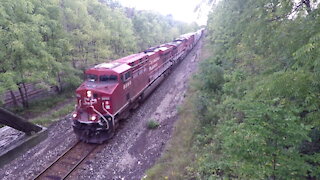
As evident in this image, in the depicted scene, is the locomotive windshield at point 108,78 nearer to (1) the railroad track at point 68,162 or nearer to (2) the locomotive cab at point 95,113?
(2) the locomotive cab at point 95,113

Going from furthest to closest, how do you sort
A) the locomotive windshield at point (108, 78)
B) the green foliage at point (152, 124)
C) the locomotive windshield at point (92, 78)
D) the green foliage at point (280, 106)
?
the green foliage at point (152, 124) → the locomotive windshield at point (92, 78) → the locomotive windshield at point (108, 78) → the green foliage at point (280, 106)

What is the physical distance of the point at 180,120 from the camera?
1423 cm

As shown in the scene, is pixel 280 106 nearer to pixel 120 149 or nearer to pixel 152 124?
pixel 120 149

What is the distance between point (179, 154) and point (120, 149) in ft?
10.2

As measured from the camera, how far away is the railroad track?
9925 millimetres

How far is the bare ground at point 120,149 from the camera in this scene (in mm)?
10266

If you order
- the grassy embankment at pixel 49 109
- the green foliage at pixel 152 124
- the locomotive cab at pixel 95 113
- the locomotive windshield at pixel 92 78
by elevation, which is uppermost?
the locomotive windshield at pixel 92 78

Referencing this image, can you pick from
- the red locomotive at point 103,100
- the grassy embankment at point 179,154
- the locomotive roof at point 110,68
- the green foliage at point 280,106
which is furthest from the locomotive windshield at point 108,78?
the green foliage at point 280,106

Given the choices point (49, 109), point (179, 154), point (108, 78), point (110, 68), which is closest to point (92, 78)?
point (108, 78)

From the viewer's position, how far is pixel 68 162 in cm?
1089

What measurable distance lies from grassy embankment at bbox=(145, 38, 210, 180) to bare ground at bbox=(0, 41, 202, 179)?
0.51 meters

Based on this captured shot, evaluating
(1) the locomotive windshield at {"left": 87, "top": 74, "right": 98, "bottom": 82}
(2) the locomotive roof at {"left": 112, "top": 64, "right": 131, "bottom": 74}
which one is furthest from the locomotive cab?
(2) the locomotive roof at {"left": 112, "top": 64, "right": 131, "bottom": 74}

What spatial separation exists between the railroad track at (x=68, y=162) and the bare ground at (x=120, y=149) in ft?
1.09

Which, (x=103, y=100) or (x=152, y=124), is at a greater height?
(x=103, y=100)
